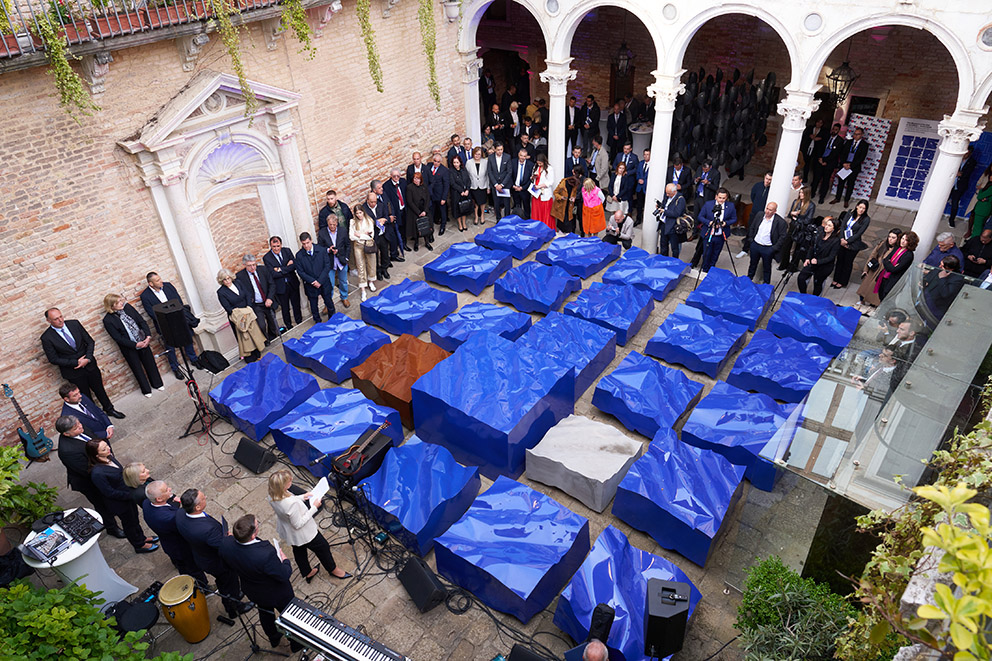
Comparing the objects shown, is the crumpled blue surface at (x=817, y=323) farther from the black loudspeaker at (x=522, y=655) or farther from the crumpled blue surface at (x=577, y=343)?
the black loudspeaker at (x=522, y=655)

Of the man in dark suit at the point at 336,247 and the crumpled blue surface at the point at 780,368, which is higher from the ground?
the man in dark suit at the point at 336,247

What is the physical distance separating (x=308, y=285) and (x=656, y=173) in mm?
6739

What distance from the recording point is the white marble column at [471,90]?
13.9 metres

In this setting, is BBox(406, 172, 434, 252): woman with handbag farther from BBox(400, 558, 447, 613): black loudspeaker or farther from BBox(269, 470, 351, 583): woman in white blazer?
BBox(400, 558, 447, 613): black loudspeaker

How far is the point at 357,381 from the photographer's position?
8695 millimetres

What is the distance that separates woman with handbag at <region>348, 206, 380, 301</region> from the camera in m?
11.2

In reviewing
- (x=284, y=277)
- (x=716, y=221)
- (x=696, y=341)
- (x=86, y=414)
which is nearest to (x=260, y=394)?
(x=86, y=414)

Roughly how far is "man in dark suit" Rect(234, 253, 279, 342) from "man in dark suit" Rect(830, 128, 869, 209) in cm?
1181

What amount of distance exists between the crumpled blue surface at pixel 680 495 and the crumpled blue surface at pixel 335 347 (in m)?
4.24

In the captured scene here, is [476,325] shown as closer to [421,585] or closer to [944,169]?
[421,585]

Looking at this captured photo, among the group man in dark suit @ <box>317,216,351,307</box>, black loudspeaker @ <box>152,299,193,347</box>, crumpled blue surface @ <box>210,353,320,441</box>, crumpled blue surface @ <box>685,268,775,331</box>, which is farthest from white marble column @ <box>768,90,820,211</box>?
black loudspeaker @ <box>152,299,193,347</box>

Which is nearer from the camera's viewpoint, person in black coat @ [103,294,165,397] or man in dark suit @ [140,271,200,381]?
person in black coat @ [103,294,165,397]

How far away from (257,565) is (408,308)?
17.8 feet

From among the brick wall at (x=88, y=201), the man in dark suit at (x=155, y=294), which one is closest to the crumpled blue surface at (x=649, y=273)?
the brick wall at (x=88, y=201)
